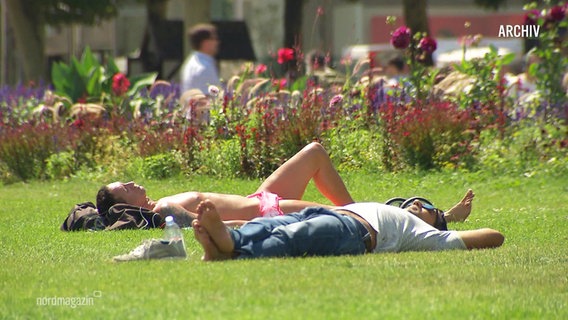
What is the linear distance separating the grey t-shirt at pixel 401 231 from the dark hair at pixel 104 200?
2210 mm

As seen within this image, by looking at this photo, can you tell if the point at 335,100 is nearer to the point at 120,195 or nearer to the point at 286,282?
the point at 120,195

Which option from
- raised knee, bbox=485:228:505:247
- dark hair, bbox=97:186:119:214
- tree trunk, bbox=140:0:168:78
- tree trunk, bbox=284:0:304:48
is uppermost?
raised knee, bbox=485:228:505:247

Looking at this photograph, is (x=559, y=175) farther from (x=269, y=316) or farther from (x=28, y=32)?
(x=28, y=32)

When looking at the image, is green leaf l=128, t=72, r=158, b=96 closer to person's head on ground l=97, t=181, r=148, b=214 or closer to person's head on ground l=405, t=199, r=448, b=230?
person's head on ground l=97, t=181, r=148, b=214

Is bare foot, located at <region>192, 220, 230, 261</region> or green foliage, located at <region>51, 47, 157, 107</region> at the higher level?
bare foot, located at <region>192, 220, 230, 261</region>

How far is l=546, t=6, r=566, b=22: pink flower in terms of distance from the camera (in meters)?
13.6

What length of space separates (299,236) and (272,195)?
6.21 feet

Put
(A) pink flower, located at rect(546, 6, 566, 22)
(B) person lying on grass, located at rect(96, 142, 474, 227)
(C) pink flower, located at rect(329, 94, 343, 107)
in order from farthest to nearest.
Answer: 1. (C) pink flower, located at rect(329, 94, 343, 107)
2. (A) pink flower, located at rect(546, 6, 566, 22)
3. (B) person lying on grass, located at rect(96, 142, 474, 227)

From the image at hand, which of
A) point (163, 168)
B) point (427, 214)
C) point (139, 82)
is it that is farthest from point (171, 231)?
point (139, 82)

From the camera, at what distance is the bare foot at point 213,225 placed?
Answer: 23.9 ft

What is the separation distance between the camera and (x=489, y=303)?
6219 millimetres

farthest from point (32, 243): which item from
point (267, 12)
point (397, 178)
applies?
point (267, 12)

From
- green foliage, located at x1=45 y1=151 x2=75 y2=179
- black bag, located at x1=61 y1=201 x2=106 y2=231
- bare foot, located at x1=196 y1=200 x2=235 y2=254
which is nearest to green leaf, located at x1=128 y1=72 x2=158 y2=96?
green foliage, located at x1=45 y1=151 x2=75 y2=179

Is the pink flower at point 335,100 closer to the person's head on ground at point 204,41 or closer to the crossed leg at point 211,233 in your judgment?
the person's head on ground at point 204,41
